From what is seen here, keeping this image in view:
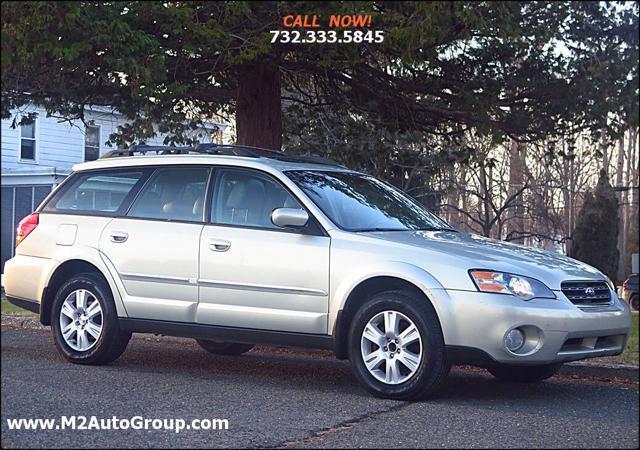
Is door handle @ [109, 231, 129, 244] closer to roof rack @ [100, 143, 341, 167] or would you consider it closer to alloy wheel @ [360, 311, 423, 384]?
roof rack @ [100, 143, 341, 167]

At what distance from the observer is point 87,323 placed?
879cm

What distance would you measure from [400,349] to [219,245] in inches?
69.3

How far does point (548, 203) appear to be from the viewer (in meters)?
23.0

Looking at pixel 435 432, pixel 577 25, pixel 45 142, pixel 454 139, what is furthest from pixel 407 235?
pixel 45 142

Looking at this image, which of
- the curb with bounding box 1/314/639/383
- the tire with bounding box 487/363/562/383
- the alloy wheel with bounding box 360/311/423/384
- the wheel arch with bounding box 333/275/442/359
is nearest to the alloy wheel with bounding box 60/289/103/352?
the wheel arch with bounding box 333/275/442/359

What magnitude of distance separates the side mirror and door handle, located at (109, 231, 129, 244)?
1.54m

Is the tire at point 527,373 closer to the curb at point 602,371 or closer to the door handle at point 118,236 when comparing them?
the curb at point 602,371

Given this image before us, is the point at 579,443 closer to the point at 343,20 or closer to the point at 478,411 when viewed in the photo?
the point at 478,411

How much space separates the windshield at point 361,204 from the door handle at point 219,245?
2.44ft

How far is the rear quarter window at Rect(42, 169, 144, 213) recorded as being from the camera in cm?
903

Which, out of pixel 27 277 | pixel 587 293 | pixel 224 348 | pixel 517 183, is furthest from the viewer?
pixel 517 183

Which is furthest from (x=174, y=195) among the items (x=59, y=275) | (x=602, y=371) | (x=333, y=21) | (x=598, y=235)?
(x=598, y=235)

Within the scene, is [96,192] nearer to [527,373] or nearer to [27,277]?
[27,277]

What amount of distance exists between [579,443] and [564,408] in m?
1.28
